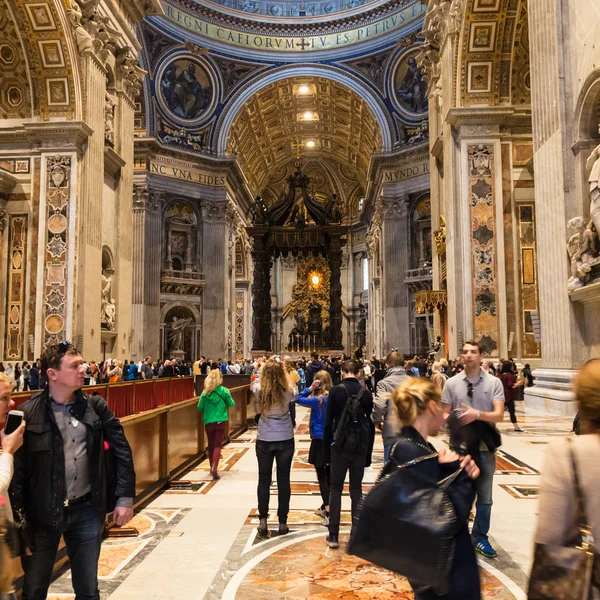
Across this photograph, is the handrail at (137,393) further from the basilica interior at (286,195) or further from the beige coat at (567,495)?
the beige coat at (567,495)

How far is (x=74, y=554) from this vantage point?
2.61m

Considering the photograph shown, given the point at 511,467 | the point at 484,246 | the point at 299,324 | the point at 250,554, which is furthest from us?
the point at 299,324

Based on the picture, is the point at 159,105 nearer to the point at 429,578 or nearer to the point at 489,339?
the point at 489,339

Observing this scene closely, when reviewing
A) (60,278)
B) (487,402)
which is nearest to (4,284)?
(60,278)

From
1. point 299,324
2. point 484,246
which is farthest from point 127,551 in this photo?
point 299,324

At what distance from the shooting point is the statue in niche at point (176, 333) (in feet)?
97.6

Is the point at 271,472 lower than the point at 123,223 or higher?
lower

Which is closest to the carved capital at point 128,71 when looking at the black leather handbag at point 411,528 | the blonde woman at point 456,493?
the blonde woman at point 456,493

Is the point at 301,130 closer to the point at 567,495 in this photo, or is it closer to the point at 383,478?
the point at 383,478

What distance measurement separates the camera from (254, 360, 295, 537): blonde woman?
15.8 ft

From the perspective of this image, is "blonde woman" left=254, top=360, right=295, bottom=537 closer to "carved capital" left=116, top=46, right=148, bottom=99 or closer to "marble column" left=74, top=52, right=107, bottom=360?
"marble column" left=74, top=52, right=107, bottom=360

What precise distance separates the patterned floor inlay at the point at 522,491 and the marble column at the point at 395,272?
23.7 m

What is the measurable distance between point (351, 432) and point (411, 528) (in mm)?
2565

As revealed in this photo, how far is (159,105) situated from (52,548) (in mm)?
29652
